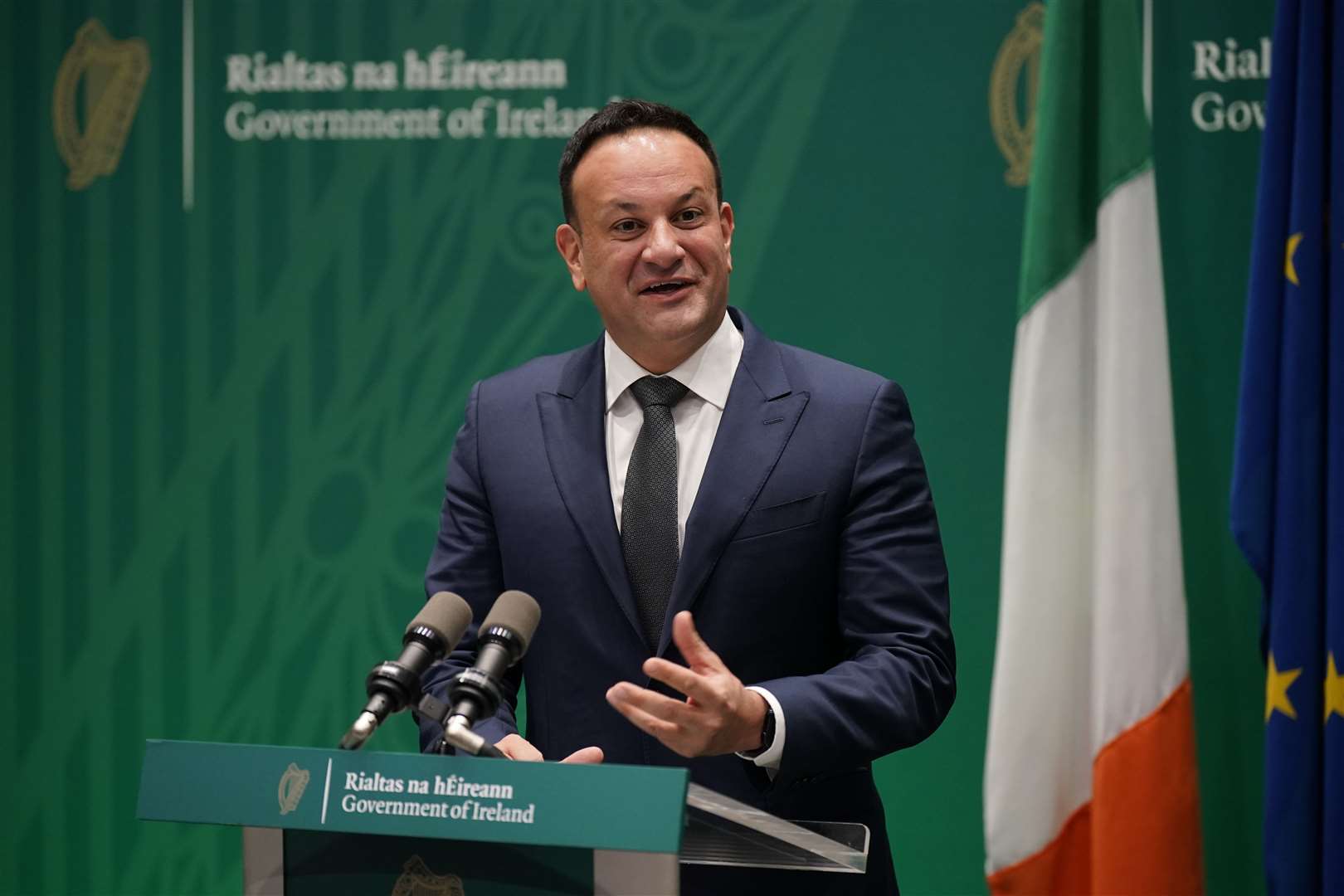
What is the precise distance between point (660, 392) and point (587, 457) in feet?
0.48

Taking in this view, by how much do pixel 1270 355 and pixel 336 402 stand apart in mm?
2152

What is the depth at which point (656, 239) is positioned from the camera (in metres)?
2.05

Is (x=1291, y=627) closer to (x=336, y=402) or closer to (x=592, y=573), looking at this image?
(x=592, y=573)

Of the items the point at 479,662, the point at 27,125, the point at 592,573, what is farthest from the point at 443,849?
the point at 27,125

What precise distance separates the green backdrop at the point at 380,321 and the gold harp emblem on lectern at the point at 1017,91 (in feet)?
0.11

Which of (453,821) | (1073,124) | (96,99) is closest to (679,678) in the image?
(453,821)

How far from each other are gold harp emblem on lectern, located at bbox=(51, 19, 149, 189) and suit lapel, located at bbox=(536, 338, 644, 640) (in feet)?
6.68

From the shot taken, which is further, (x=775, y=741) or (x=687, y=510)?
(x=687, y=510)

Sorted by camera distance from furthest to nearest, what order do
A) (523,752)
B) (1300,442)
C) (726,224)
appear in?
(1300,442) < (726,224) < (523,752)

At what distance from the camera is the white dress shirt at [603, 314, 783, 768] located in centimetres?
207

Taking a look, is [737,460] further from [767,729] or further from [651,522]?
[767,729]

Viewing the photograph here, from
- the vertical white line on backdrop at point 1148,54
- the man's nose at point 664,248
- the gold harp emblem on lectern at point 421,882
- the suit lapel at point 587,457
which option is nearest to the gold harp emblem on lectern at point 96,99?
the suit lapel at point 587,457

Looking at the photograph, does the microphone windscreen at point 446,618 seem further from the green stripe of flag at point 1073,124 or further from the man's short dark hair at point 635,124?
the green stripe of flag at point 1073,124

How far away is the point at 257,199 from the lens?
3.63m
